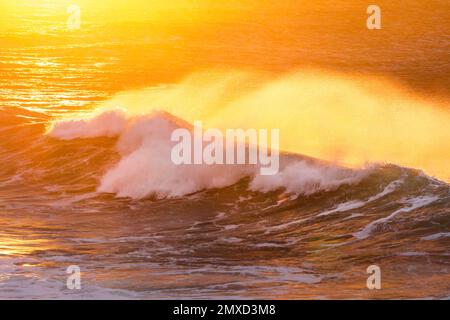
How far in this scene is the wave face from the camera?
1567 centimetres

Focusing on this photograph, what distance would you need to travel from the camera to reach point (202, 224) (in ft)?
64.9

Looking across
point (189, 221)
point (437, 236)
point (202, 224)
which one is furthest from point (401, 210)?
point (189, 221)

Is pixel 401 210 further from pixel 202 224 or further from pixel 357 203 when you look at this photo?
pixel 202 224

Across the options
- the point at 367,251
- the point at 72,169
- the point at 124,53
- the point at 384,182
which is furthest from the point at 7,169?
the point at 124,53

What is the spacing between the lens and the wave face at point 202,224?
15.7 m

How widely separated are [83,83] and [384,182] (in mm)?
20287

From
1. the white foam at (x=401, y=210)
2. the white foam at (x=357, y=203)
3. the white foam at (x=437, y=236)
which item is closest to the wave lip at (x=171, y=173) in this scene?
the white foam at (x=357, y=203)

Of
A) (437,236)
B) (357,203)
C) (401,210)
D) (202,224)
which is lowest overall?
(437,236)

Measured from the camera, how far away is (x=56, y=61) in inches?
1773

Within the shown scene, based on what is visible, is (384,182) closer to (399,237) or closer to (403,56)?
(399,237)

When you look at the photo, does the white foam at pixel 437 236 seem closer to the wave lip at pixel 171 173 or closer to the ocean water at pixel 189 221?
the ocean water at pixel 189 221

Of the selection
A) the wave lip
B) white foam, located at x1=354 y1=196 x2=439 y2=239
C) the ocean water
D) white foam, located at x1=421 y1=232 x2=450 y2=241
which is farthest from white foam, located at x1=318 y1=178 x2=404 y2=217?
white foam, located at x1=421 y1=232 x2=450 y2=241
